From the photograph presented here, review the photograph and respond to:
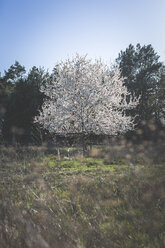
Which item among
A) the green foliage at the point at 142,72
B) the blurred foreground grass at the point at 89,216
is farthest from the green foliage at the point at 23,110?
the blurred foreground grass at the point at 89,216

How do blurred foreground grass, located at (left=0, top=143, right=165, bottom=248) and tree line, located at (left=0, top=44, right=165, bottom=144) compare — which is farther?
tree line, located at (left=0, top=44, right=165, bottom=144)

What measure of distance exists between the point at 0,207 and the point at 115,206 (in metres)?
2.02

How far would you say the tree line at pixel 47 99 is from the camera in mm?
23047

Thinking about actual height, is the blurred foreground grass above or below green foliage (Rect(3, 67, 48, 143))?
below

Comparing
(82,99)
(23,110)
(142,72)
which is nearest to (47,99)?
(23,110)

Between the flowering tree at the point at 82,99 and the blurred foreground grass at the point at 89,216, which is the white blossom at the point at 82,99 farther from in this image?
the blurred foreground grass at the point at 89,216

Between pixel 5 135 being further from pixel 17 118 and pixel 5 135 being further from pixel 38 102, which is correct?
pixel 38 102

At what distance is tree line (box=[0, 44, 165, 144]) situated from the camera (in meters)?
23.0

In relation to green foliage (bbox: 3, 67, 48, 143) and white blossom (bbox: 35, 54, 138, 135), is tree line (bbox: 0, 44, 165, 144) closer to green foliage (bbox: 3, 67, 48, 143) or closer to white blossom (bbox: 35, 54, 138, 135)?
green foliage (bbox: 3, 67, 48, 143)

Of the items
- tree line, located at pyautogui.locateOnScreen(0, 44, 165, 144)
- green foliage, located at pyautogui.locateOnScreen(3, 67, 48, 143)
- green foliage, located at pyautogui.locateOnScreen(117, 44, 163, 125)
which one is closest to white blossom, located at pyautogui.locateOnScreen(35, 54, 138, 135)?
tree line, located at pyautogui.locateOnScreen(0, 44, 165, 144)

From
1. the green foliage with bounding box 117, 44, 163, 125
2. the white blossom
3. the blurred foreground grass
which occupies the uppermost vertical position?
the green foliage with bounding box 117, 44, 163, 125

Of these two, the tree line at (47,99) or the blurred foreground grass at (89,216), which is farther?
the tree line at (47,99)

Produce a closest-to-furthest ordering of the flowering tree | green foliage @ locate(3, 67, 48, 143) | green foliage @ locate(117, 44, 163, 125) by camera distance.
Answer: the flowering tree → green foliage @ locate(3, 67, 48, 143) → green foliage @ locate(117, 44, 163, 125)

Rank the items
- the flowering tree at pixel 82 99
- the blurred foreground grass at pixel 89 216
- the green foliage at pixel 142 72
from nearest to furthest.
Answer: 1. the blurred foreground grass at pixel 89 216
2. the flowering tree at pixel 82 99
3. the green foliage at pixel 142 72
